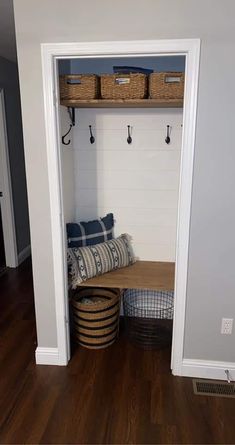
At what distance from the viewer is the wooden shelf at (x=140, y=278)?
248 cm

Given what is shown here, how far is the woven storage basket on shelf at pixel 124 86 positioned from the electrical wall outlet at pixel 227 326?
1579mm

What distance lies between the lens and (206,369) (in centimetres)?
231

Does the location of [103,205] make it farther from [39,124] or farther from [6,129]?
[6,129]

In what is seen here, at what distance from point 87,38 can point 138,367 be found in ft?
7.10

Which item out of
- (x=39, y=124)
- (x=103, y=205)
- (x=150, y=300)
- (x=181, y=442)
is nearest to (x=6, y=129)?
(x=103, y=205)

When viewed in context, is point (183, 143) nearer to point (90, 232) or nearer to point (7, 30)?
point (90, 232)

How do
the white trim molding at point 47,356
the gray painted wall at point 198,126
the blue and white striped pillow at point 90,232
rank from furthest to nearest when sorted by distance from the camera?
the blue and white striped pillow at point 90,232 → the white trim molding at point 47,356 → the gray painted wall at point 198,126

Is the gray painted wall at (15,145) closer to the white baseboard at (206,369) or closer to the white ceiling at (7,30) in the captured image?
the white ceiling at (7,30)

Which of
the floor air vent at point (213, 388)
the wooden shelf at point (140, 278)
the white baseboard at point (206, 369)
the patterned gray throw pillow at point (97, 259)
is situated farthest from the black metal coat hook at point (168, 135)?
the floor air vent at point (213, 388)

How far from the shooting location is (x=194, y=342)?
90.4 inches

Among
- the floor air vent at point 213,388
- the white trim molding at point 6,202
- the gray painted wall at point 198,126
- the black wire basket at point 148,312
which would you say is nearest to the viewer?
the gray painted wall at point 198,126

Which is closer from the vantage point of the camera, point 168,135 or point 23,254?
point 168,135

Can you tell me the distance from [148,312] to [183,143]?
5.38 feet

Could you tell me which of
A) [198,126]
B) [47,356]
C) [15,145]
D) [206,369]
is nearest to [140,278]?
[206,369]
